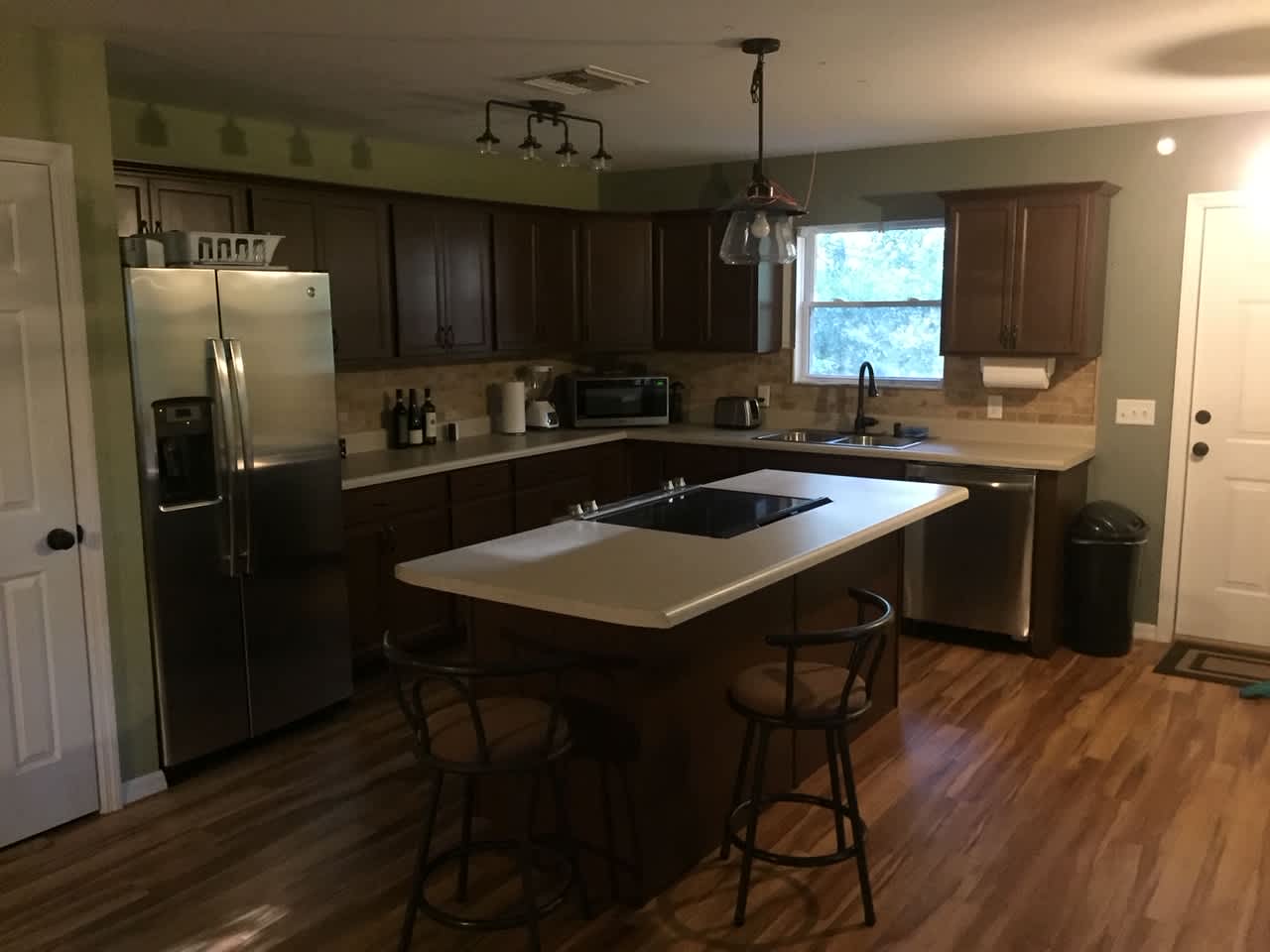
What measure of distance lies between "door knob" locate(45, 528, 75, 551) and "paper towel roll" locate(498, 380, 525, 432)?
274cm

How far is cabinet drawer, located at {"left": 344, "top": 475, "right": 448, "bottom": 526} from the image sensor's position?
4.32m

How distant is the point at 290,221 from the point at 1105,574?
387 cm

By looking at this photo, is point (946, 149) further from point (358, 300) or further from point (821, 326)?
point (358, 300)

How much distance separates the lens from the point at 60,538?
3.19 metres

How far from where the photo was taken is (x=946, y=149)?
5.23m

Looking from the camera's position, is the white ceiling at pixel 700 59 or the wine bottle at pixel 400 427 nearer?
the white ceiling at pixel 700 59

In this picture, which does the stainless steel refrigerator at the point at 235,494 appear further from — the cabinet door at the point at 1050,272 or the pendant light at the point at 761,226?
the cabinet door at the point at 1050,272

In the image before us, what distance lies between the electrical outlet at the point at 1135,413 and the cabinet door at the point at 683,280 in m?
2.17

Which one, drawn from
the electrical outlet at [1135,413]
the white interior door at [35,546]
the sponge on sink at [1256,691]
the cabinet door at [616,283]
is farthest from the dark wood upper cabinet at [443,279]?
the sponge on sink at [1256,691]

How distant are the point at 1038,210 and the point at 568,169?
2758 millimetres

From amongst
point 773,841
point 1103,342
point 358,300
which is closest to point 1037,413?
point 1103,342

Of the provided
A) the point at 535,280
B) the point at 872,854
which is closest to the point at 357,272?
the point at 535,280

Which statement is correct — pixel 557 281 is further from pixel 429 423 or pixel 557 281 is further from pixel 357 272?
pixel 357 272

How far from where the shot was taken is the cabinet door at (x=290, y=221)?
14.0 ft
